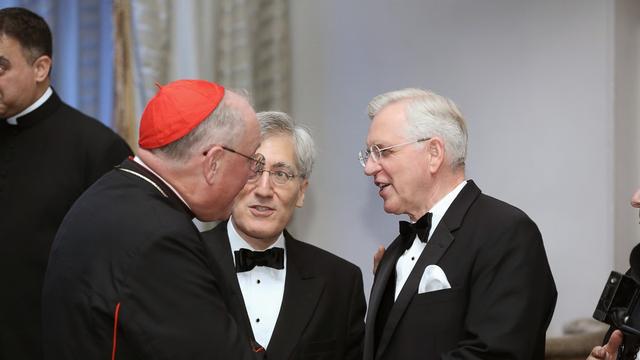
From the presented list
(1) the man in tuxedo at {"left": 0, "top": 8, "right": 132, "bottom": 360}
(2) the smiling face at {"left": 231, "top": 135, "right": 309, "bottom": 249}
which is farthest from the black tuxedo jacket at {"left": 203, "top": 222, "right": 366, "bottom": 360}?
(1) the man in tuxedo at {"left": 0, "top": 8, "right": 132, "bottom": 360}

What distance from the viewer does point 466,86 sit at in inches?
184

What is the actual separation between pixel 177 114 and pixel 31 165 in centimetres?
159

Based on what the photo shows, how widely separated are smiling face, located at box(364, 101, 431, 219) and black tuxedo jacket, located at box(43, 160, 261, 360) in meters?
0.93

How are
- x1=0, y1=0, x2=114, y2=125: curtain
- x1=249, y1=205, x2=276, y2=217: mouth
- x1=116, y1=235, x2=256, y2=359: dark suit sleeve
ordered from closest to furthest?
x1=116, y1=235, x2=256, y2=359: dark suit sleeve, x1=249, y1=205, x2=276, y2=217: mouth, x1=0, y1=0, x2=114, y2=125: curtain

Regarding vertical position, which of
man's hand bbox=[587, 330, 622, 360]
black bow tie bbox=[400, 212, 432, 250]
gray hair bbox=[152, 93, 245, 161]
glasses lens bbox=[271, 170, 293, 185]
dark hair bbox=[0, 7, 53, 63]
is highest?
dark hair bbox=[0, 7, 53, 63]

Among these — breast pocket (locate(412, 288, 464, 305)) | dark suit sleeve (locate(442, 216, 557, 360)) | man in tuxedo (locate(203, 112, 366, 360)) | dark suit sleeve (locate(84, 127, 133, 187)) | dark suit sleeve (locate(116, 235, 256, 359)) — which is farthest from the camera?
dark suit sleeve (locate(84, 127, 133, 187))

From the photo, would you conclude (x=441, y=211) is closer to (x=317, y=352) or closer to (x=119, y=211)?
(x=317, y=352)

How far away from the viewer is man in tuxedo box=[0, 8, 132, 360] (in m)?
3.54

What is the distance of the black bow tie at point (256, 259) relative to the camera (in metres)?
3.18

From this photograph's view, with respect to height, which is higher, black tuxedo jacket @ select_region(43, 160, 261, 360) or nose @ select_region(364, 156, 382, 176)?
nose @ select_region(364, 156, 382, 176)

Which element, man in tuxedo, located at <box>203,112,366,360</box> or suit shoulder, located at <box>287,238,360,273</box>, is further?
suit shoulder, located at <box>287,238,360,273</box>

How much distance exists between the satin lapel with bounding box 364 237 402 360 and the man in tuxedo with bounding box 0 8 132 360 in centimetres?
134

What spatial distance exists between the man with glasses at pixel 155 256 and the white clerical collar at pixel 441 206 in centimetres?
78

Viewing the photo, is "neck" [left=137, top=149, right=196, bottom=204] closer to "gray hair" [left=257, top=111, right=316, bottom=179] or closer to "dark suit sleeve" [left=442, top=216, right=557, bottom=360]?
"dark suit sleeve" [left=442, top=216, right=557, bottom=360]
